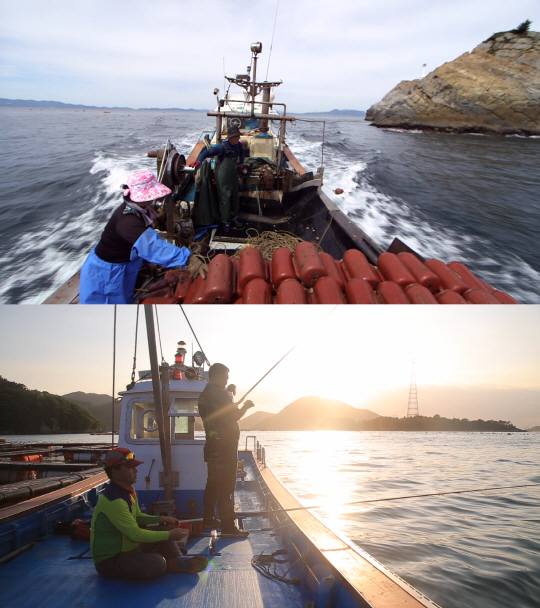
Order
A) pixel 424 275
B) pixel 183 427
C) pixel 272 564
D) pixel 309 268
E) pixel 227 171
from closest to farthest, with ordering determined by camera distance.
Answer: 1. pixel 272 564
2. pixel 309 268
3. pixel 424 275
4. pixel 183 427
5. pixel 227 171

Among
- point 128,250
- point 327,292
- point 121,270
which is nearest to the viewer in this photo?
point 128,250

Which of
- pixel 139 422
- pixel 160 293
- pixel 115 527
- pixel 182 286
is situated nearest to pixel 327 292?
pixel 182 286

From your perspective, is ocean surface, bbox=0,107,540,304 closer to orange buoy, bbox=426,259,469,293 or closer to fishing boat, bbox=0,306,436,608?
fishing boat, bbox=0,306,436,608

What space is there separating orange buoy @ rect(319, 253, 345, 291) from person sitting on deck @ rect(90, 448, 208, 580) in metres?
2.84

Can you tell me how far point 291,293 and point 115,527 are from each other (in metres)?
2.50

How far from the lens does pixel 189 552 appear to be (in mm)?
3434

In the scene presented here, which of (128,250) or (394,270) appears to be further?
(394,270)

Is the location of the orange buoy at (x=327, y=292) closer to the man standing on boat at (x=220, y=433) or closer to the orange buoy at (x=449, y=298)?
the orange buoy at (x=449, y=298)

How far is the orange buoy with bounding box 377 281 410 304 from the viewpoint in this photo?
4.34 meters

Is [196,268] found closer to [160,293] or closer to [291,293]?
[160,293]

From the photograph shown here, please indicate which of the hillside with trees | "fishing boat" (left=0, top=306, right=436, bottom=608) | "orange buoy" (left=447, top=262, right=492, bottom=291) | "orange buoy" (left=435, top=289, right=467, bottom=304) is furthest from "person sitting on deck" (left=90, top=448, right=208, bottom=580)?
the hillside with trees

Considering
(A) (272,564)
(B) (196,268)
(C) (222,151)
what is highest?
(C) (222,151)

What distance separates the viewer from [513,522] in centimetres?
768

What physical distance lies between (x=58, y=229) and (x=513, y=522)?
1163cm
